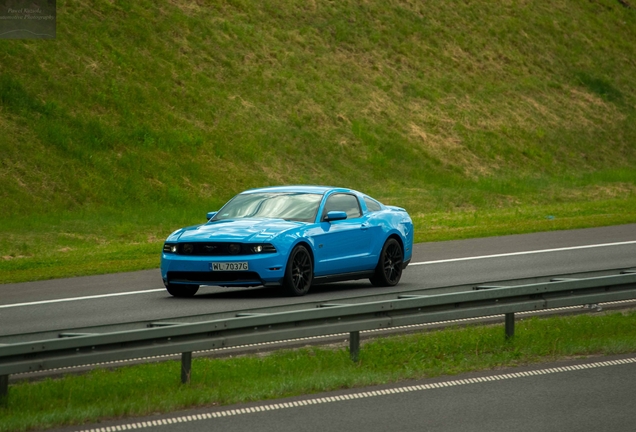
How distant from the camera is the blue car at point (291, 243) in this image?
1488 cm

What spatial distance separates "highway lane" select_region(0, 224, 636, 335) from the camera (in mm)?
14312

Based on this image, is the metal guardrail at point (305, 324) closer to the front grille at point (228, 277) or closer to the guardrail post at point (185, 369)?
the guardrail post at point (185, 369)

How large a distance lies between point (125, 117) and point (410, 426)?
28142 millimetres

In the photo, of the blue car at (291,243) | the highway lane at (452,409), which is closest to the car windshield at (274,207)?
the blue car at (291,243)

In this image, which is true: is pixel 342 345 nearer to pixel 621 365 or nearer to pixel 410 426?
pixel 621 365

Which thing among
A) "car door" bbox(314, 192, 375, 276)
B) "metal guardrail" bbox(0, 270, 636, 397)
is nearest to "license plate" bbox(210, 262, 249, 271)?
"car door" bbox(314, 192, 375, 276)

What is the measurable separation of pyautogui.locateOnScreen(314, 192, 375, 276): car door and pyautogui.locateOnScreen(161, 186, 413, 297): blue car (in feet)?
0.04

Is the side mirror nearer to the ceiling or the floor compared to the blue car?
nearer to the ceiling

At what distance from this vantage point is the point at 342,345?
11.7m

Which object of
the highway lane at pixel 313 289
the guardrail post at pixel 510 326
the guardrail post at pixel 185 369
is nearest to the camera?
the guardrail post at pixel 185 369

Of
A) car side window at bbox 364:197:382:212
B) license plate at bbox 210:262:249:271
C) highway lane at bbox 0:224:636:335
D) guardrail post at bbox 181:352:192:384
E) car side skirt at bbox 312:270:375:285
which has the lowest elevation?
highway lane at bbox 0:224:636:335

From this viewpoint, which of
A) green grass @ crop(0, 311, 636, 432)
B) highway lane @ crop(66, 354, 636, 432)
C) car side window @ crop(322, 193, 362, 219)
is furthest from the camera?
car side window @ crop(322, 193, 362, 219)

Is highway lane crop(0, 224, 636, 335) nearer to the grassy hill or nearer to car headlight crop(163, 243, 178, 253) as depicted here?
car headlight crop(163, 243, 178, 253)

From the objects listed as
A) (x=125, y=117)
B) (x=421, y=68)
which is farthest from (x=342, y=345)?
(x=421, y=68)
